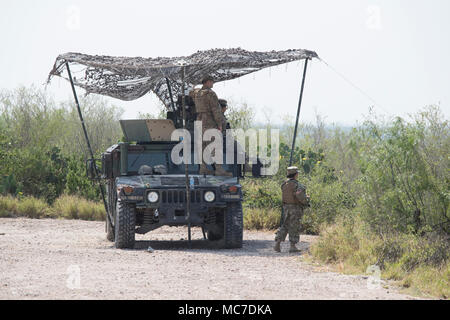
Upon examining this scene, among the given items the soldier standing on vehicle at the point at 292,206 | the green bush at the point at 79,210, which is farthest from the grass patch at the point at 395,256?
the green bush at the point at 79,210

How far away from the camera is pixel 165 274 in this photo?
30.7 feet

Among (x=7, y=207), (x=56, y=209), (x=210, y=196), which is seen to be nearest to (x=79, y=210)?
(x=56, y=209)

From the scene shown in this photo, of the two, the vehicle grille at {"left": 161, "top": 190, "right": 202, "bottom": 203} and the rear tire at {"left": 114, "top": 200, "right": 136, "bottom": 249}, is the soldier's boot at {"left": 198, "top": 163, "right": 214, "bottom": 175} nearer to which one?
the vehicle grille at {"left": 161, "top": 190, "right": 202, "bottom": 203}

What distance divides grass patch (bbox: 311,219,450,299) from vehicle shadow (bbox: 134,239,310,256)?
1.01 meters

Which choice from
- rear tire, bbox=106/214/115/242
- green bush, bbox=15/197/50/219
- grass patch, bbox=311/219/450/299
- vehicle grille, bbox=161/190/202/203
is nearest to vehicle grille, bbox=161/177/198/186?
vehicle grille, bbox=161/190/202/203

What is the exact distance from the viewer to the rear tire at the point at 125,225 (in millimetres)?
12047

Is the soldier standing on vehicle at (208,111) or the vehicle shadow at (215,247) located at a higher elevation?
the soldier standing on vehicle at (208,111)

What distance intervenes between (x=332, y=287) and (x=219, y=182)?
3.95 meters

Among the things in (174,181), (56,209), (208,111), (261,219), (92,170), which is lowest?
(56,209)

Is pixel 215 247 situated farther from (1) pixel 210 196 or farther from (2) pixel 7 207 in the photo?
(2) pixel 7 207

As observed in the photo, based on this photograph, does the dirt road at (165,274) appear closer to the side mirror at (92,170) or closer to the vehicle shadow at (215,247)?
the vehicle shadow at (215,247)

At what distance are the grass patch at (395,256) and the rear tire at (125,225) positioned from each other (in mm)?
2758

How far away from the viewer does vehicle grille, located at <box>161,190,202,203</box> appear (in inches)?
476

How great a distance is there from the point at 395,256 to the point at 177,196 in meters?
3.54
